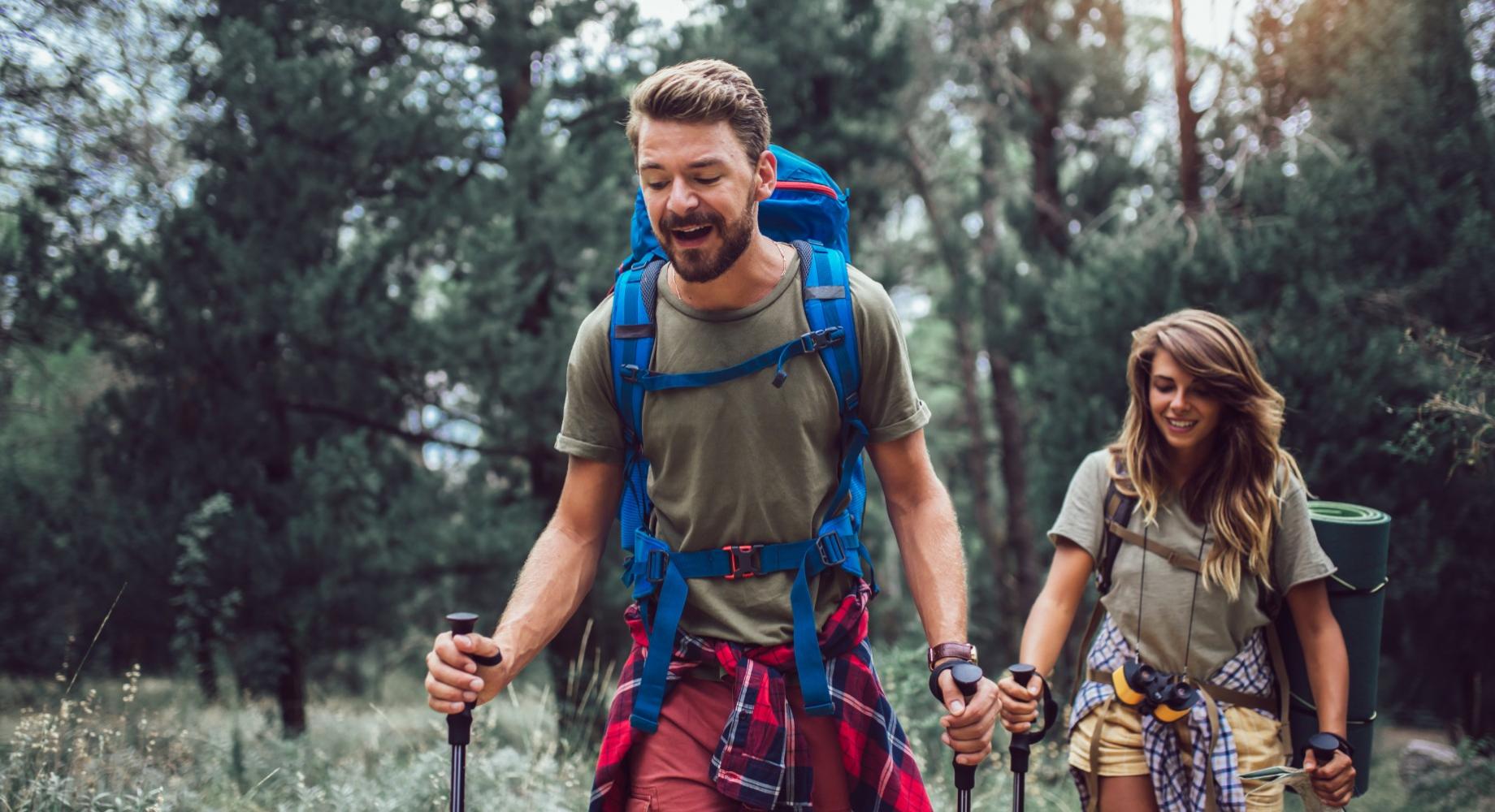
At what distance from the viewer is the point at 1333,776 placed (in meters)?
3.02

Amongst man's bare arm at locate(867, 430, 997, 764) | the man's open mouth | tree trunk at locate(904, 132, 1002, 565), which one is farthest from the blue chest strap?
tree trunk at locate(904, 132, 1002, 565)

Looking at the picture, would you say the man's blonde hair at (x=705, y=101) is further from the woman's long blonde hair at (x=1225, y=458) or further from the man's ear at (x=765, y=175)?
the woman's long blonde hair at (x=1225, y=458)

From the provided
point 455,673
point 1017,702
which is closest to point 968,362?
point 1017,702

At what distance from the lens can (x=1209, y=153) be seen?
10938mm

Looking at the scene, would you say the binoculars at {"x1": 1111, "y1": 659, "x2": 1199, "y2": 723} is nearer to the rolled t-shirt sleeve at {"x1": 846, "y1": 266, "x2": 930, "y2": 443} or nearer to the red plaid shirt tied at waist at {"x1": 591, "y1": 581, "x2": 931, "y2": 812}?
the red plaid shirt tied at waist at {"x1": 591, "y1": 581, "x2": 931, "y2": 812}

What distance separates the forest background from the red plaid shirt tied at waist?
4.17 metres

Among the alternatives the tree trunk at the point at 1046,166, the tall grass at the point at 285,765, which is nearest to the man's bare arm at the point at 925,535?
the tall grass at the point at 285,765

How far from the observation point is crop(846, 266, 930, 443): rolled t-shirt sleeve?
2432mm

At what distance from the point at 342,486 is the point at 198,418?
1276 millimetres

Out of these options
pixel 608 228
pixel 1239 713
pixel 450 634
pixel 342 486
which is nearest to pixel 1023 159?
pixel 608 228

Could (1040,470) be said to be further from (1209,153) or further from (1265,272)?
(1209,153)

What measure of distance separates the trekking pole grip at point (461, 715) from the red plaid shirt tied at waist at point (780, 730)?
0.33m

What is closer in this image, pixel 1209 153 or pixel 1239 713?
pixel 1239 713

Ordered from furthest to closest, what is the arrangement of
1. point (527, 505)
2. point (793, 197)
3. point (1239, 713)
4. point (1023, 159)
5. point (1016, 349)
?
point (1023, 159) → point (1016, 349) → point (527, 505) → point (1239, 713) → point (793, 197)
